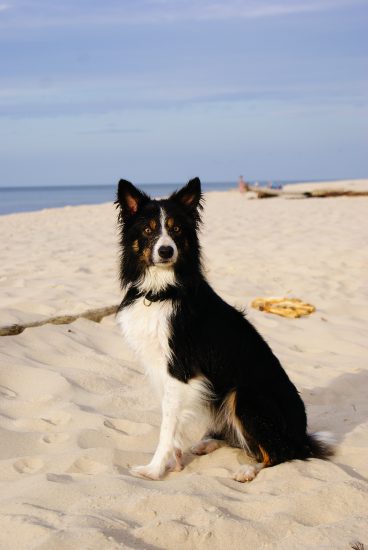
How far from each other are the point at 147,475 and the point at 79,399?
3.66ft

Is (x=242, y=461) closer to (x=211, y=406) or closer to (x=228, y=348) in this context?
(x=211, y=406)

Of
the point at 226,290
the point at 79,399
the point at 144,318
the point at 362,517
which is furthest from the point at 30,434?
the point at 226,290

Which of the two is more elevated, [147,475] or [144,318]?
[144,318]

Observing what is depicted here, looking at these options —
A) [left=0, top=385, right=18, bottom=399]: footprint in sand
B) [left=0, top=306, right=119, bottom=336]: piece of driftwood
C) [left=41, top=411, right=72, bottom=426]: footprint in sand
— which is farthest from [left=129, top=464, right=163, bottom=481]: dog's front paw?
[left=0, top=306, right=119, bottom=336]: piece of driftwood

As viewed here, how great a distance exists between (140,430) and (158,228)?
Result: 1.31 m

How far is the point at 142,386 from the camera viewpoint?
4953 millimetres

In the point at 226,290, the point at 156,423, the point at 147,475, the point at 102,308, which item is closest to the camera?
the point at 147,475

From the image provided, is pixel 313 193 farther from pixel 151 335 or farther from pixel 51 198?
pixel 51 198

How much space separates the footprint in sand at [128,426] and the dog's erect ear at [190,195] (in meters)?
1.44

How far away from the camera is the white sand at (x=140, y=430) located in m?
2.72

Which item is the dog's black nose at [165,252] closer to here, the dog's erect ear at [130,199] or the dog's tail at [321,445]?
the dog's erect ear at [130,199]

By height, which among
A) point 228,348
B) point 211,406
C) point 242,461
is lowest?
point 242,461

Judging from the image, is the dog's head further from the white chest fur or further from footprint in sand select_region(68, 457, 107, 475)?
footprint in sand select_region(68, 457, 107, 475)

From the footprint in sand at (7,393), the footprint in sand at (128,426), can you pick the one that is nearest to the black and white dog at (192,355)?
the footprint in sand at (128,426)
